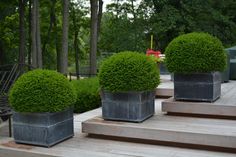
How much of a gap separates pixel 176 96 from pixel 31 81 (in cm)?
216

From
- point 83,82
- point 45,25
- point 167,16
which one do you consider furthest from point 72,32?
point 83,82

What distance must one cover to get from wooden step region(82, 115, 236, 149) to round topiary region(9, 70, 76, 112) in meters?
0.63

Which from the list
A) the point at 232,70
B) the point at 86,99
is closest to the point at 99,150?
the point at 86,99

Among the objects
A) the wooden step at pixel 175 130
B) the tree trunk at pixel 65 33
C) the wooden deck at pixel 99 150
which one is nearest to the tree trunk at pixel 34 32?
the tree trunk at pixel 65 33

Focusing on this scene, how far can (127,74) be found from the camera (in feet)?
16.1

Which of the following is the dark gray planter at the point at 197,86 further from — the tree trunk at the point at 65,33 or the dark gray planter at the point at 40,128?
the tree trunk at the point at 65,33

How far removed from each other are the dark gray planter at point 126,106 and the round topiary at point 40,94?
650mm

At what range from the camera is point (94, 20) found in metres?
13.7

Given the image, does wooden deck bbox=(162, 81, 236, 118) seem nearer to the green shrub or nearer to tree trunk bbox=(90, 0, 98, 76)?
the green shrub

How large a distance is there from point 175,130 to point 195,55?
51.5 inches

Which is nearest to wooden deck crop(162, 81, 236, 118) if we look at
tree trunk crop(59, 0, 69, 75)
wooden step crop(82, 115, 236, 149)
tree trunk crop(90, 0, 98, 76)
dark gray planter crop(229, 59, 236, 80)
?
wooden step crop(82, 115, 236, 149)

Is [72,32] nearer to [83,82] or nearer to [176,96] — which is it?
[83,82]

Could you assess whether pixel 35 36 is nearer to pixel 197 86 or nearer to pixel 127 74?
pixel 197 86

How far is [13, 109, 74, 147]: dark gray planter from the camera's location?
14.4 ft
